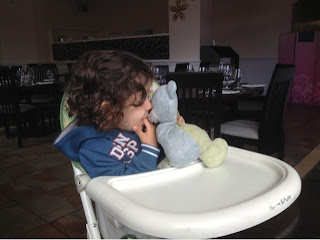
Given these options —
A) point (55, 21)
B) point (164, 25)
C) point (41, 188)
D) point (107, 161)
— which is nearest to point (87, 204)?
point (107, 161)

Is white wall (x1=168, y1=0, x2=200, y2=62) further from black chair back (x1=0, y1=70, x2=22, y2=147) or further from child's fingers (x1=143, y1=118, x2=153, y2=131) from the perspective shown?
child's fingers (x1=143, y1=118, x2=153, y2=131)

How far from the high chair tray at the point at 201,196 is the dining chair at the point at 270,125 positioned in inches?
51.7

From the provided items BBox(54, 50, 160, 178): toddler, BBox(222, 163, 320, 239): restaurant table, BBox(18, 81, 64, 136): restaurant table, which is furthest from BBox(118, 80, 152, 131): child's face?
BBox(18, 81, 64, 136): restaurant table

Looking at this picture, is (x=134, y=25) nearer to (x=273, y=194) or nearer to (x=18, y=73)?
(x=18, y=73)

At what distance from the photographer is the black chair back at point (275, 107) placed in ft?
6.62

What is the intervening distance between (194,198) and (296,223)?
0.67 feet

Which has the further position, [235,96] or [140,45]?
[140,45]

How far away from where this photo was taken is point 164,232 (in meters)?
0.50

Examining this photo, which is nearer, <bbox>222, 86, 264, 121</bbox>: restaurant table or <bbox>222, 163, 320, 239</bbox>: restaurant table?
<bbox>222, 163, 320, 239</bbox>: restaurant table

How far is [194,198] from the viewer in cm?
63

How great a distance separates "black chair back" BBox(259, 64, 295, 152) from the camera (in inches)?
79.4

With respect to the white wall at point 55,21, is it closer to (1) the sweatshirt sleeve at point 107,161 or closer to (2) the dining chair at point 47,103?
(2) the dining chair at point 47,103

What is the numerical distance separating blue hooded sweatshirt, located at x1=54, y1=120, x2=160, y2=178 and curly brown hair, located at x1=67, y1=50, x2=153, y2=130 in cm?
4

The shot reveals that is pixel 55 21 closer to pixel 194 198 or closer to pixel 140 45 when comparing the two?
pixel 140 45
